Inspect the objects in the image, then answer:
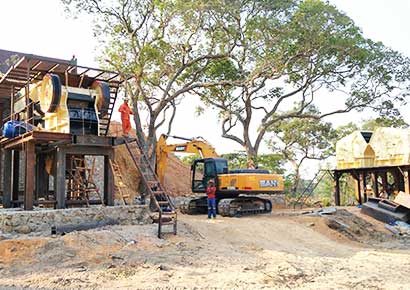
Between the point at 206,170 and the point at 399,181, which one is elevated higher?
the point at 206,170

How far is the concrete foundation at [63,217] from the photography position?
10.8 m

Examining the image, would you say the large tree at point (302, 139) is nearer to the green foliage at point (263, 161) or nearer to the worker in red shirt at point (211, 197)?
the green foliage at point (263, 161)

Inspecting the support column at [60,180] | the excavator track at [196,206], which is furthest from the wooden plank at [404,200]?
the support column at [60,180]

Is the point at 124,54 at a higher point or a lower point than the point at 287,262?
higher

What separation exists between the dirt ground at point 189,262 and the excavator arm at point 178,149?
5621mm

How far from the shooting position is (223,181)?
61.3 feet

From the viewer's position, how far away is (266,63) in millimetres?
23453

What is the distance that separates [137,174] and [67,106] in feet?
43.9

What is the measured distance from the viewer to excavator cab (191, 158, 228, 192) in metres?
19.2

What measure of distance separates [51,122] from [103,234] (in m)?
4.25

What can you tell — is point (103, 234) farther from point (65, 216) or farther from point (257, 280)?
point (257, 280)

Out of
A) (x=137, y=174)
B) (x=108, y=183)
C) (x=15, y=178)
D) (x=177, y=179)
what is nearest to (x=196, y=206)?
(x=108, y=183)

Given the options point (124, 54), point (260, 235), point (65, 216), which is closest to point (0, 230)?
point (65, 216)

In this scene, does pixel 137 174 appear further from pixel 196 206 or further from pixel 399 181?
pixel 399 181
